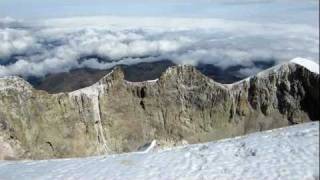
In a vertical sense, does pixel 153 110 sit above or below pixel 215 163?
below

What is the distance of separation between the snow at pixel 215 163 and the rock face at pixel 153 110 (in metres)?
83.9

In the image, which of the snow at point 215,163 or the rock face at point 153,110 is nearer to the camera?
the snow at point 215,163

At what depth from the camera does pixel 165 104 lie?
430 ft

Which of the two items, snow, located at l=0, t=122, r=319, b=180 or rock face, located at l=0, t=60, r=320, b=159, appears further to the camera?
rock face, located at l=0, t=60, r=320, b=159

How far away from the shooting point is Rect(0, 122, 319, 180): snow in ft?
47.5

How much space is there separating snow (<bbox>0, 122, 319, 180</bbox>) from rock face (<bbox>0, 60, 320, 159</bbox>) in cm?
8386

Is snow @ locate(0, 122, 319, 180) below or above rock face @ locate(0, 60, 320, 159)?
above

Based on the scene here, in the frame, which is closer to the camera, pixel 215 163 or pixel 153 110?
pixel 215 163

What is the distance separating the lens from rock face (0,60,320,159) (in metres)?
107

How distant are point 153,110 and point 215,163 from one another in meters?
115

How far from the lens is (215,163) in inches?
615

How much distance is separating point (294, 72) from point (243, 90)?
41.4 ft

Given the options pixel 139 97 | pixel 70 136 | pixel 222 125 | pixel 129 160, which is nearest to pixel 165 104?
pixel 139 97

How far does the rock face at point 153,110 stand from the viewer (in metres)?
107
